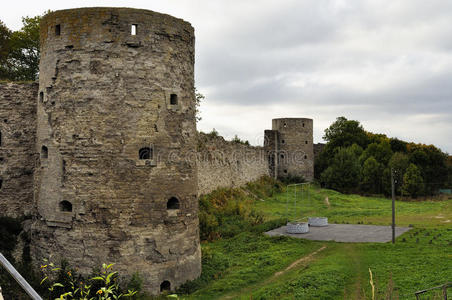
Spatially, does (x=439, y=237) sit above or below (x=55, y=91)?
below

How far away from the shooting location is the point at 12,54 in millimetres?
27609

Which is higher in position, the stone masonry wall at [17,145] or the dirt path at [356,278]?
the stone masonry wall at [17,145]

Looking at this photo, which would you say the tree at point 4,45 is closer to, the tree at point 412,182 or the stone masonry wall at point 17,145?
the stone masonry wall at point 17,145

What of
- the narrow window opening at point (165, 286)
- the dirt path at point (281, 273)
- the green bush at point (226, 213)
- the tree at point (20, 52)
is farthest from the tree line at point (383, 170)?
the narrow window opening at point (165, 286)

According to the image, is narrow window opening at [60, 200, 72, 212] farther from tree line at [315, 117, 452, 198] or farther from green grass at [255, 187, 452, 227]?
tree line at [315, 117, 452, 198]

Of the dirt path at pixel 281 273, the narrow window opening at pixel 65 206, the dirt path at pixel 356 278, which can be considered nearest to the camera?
the dirt path at pixel 356 278

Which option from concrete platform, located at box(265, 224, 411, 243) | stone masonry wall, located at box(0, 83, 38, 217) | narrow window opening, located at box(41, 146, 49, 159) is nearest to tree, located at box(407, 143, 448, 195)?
concrete platform, located at box(265, 224, 411, 243)

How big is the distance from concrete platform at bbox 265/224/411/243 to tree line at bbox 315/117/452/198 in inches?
779

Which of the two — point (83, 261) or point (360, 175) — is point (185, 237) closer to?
point (83, 261)

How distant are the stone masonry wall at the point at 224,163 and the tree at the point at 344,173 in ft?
29.4

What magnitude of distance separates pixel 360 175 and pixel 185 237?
35107 millimetres

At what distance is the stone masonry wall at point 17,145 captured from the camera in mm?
15297

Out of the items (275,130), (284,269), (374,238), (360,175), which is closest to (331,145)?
(360,175)

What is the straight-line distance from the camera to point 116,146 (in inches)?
504
